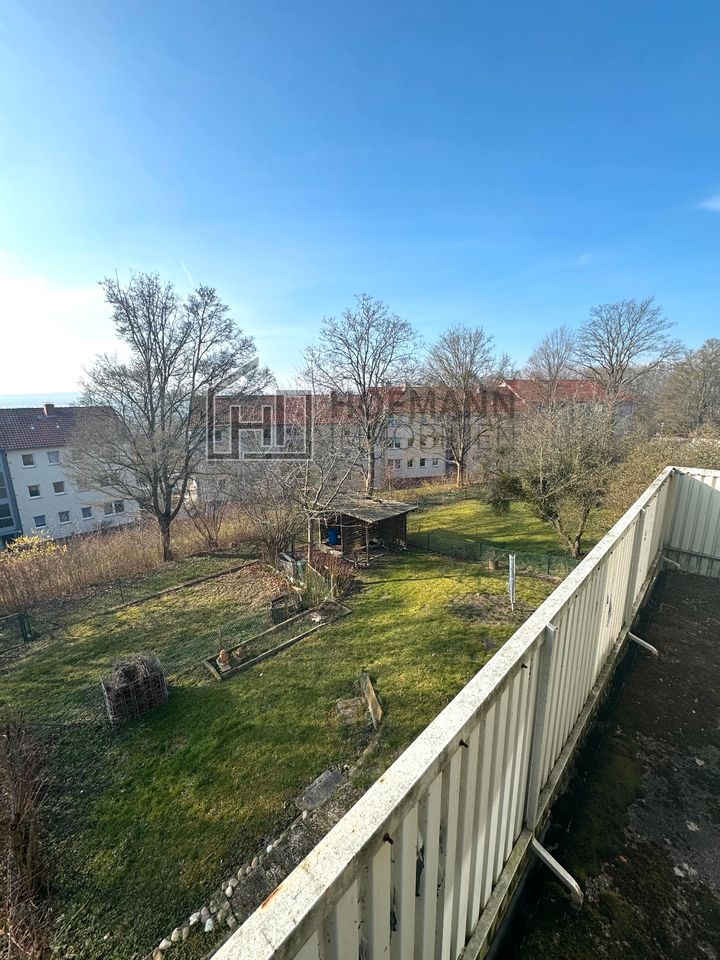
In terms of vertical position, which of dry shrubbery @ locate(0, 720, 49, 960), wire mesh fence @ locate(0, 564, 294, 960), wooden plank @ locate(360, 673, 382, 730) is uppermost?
wooden plank @ locate(360, 673, 382, 730)

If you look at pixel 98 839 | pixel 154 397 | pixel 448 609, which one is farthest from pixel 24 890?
pixel 154 397

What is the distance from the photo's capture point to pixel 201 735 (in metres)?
6.48

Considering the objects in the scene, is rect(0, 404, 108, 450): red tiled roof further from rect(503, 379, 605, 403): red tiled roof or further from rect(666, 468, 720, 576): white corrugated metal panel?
rect(503, 379, 605, 403): red tiled roof

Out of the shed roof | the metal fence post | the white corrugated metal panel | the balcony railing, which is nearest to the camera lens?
the balcony railing

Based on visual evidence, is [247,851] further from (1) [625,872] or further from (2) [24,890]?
(1) [625,872]

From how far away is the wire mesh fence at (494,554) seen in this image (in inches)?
438

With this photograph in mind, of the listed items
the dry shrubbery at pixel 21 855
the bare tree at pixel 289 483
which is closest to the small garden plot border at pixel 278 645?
the dry shrubbery at pixel 21 855

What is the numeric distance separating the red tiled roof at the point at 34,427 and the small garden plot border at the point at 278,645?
23.2 metres

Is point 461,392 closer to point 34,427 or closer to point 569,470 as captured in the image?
point 569,470

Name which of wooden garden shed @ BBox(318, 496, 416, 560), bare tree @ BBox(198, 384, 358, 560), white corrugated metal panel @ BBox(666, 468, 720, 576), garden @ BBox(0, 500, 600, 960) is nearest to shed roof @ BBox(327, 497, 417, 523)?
wooden garden shed @ BBox(318, 496, 416, 560)

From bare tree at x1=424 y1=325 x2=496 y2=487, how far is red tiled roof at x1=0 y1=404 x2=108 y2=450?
2349 centimetres

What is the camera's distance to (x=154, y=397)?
53.8 ft

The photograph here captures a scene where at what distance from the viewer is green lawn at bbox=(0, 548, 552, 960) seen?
4336 mm

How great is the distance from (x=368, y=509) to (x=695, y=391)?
23984 millimetres
